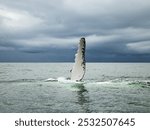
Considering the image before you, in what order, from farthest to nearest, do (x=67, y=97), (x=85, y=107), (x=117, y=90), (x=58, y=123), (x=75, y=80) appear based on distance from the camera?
(x=75, y=80) → (x=117, y=90) → (x=67, y=97) → (x=85, y=107) → (x=58, y=123)

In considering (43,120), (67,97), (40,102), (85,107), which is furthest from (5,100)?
(43,120)

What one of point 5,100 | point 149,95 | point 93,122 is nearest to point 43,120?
point 93,122

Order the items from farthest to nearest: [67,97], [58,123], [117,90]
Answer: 1. [117,90]
2. [67,97]
3. [58,123]

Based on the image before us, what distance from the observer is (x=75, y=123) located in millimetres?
14609

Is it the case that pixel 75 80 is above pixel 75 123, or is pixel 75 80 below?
above

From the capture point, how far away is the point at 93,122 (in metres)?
14.7

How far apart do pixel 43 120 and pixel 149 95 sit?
11683 millimetres

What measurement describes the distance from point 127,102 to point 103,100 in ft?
5.48

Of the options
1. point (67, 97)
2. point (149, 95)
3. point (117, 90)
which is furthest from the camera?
point (117, 90)

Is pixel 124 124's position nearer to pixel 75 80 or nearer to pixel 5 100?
pixel 5 100

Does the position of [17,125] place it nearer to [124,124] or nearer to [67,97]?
[124,124]

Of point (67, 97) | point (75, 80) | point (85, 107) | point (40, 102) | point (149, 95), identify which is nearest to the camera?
point (85, 107)

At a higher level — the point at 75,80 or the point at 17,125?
the point at 75,80

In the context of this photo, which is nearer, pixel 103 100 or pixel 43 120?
pixel 43 120
